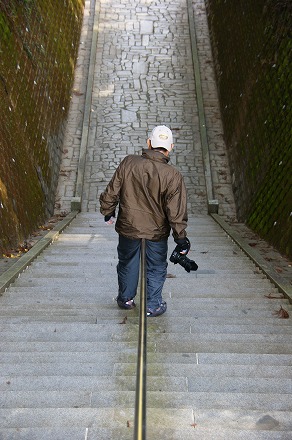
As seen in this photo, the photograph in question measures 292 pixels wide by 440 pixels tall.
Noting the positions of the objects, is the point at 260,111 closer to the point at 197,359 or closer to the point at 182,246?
the point at 182,246

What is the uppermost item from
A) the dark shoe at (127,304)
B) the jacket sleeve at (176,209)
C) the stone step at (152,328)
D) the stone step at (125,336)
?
the jacket sleeve at (176,209)

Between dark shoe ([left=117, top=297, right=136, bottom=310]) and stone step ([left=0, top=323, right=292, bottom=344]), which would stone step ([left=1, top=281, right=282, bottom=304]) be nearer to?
dark shoe ([left=117, top=297, right=136, bottom=310])

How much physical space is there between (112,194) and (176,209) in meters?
0.54

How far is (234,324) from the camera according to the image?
17.9 feet

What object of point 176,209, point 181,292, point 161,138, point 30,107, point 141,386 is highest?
point 30,107

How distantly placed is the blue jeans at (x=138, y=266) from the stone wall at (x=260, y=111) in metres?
3.67

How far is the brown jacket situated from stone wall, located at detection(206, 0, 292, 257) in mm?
3957

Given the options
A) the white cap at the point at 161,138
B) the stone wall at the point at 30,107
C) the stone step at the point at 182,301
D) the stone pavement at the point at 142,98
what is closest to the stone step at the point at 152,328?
the stone step at the point at 182,301

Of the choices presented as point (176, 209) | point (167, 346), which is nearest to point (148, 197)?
point (176, 209)

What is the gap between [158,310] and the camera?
225 inches

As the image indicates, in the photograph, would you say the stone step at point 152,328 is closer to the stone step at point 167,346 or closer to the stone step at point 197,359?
the stone step at point 167,346

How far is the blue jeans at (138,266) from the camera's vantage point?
5523mm

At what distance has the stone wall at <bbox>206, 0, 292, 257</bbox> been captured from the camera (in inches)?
407

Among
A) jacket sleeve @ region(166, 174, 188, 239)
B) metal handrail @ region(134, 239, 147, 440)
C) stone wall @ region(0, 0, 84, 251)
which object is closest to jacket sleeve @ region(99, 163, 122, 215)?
→ jacket sleeve @ region(166, 174, 188, 239)
